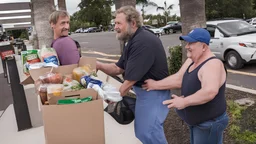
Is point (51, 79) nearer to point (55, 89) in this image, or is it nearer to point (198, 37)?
point (55, 89)

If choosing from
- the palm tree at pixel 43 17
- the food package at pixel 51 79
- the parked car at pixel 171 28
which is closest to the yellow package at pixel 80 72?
the food package at pixel 51 79

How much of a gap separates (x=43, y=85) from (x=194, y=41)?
4.05 ft

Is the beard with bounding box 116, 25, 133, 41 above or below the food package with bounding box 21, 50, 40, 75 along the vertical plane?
above

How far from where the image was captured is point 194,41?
224 cm

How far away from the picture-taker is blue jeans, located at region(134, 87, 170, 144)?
259cm

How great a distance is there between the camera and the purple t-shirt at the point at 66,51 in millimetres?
2672

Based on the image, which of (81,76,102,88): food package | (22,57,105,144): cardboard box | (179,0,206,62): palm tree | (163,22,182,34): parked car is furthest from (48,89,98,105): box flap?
(163,22,182,34): parked car

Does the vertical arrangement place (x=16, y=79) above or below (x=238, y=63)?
above

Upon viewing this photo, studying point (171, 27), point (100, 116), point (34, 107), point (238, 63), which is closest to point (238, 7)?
point (171, 27)

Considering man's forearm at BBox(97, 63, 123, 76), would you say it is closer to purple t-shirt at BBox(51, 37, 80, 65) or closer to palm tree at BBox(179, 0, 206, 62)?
purple t-shirt at BBox(51, 37, 80, 65)

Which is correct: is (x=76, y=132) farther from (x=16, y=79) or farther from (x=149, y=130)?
(x=16, y=79)

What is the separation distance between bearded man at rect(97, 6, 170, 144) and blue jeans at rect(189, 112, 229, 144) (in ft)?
1.29

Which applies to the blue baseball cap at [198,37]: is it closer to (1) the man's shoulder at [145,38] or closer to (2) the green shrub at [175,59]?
(1) the man's shoulder at [145,38]

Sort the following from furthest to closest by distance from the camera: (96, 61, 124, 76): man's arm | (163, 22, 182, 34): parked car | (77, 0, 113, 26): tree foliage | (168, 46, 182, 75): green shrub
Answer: (77, 0, 113, 26): tree foliage
(163, 22, 182, 34): parked car
(168, 46, 182, 75): green shrub
(96, 61, 124, 76): man's arm
